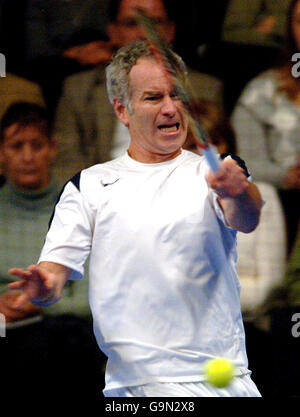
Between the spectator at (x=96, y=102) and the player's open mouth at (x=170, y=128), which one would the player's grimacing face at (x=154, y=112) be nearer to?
the player's open mouth at (x=170, y=128)

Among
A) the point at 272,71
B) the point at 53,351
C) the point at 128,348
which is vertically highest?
the point at 272,71

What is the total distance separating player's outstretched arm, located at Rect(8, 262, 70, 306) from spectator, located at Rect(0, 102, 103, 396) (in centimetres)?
77

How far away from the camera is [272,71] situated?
4.48 m

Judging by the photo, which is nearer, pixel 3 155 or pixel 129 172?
pixel 129 172

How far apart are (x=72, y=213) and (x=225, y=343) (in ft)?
2.19

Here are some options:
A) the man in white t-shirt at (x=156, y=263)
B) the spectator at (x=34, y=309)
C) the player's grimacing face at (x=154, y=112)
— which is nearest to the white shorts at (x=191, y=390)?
the man in white t-shirt at (x=156, y=263)

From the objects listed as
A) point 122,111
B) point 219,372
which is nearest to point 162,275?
point 219,372

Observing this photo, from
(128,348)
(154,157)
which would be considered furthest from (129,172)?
(128,348)

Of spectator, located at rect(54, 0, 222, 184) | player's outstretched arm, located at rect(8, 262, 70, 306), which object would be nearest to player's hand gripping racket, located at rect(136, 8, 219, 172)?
player's outstretched arm, located at rect(8, 262, 70, 306)

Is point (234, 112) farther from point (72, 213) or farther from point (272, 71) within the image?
point (72, 213)

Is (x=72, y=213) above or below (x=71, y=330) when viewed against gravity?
above

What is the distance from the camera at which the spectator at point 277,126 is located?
173 inches

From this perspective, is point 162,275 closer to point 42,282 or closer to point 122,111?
point 42,282

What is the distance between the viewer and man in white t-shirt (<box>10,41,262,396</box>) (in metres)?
3.37
